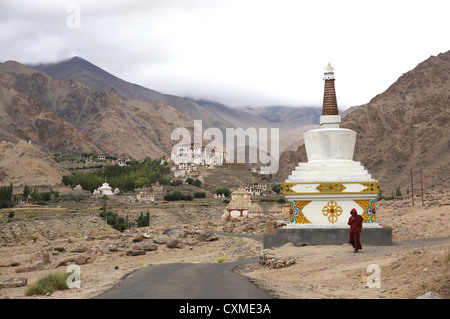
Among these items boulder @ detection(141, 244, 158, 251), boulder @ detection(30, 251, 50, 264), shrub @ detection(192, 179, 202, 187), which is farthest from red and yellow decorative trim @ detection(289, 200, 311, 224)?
shrub @ detection(192, 179, 202, 187)

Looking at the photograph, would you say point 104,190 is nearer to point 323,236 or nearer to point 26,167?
point 26,167

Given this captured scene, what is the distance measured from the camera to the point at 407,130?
415 ft

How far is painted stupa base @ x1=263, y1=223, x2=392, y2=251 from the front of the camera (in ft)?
77.2

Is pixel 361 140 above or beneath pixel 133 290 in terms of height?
above

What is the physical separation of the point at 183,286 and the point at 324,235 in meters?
12.2

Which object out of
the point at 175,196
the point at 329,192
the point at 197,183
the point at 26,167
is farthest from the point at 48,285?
the point at 26,167

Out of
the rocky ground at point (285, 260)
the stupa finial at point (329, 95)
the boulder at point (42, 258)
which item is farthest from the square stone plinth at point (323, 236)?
the boulder at point (42, 258)

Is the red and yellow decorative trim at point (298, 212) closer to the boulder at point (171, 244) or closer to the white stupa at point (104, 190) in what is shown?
the boulder at point (171, 244)

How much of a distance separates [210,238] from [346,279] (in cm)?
1724

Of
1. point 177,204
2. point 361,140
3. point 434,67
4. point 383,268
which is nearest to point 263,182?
point 361,140

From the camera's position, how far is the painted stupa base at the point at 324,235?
2353 cm
